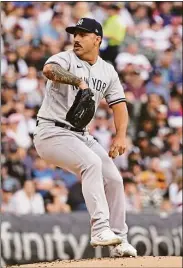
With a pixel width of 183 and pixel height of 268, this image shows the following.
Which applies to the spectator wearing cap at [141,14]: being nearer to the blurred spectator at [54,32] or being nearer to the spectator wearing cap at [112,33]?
the spectator wearing cap at [112,33]

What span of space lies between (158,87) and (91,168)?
24.3 feet

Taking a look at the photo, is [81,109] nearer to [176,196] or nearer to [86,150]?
[86,150]

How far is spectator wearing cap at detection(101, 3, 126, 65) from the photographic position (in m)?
14.0

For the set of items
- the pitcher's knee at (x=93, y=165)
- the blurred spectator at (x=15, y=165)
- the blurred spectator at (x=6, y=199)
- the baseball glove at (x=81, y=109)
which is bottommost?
the blurred spectator at (x=6, y=199)

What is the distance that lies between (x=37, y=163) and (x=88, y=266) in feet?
19.2

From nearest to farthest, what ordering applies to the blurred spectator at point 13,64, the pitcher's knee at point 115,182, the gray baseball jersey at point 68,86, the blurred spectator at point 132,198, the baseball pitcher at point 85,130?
the baseball pitcher at point 85,130 → the gray baseball jersey at point 68,86 → the pitcher's knee at point 115,182 → the blurred spectator at point 132,198 → the blurred spectator at point 13,64

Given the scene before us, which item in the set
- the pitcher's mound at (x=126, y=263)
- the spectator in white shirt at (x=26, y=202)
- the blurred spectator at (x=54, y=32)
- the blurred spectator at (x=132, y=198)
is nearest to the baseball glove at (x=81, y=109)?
the pitcher's mound at (x=126, y=263)

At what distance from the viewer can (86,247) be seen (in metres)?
10.9

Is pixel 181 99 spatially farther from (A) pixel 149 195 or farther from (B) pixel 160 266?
(B) pixel 160 266

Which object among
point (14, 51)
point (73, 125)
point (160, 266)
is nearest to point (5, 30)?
point (14, 51)

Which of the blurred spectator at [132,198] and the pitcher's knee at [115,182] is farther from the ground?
the pitcher's knee at [115,182]

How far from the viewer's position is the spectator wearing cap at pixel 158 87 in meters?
14.1

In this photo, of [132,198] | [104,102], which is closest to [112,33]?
[104,102]

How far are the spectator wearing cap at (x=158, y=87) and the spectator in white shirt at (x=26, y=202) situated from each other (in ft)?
10.4
